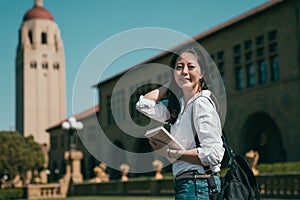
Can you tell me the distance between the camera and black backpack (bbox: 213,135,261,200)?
128 inches

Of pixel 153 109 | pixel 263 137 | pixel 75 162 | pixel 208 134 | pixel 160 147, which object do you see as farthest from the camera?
pixel 263 137

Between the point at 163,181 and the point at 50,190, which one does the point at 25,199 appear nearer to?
the point at 50,190

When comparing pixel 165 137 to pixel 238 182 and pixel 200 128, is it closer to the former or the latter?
pixel 200 128

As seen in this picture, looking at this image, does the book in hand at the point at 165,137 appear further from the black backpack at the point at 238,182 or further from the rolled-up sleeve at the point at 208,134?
the black backpack at the point at 238,182

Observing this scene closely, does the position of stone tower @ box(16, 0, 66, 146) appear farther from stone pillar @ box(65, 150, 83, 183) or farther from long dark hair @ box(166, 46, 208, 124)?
long dark hair @ box(166, 46, 208, 124)

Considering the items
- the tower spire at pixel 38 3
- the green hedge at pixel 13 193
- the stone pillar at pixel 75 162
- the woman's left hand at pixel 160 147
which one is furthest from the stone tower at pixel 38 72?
the woman's left hand at pixel 160 147

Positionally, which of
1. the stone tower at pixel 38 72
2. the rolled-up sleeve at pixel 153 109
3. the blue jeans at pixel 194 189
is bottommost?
the blue jeans at pixel 194 189

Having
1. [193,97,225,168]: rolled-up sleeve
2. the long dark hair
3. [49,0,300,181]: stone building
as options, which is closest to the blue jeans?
[193,97,225,168]: rolled-up sleeve

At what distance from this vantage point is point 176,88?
367 cm

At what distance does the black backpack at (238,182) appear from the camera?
325 centimetres

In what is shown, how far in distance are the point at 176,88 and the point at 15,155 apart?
5912 cm

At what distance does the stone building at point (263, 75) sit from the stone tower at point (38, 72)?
82831 millimetres

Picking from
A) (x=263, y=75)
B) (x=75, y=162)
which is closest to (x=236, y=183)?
(x=75, y=162)

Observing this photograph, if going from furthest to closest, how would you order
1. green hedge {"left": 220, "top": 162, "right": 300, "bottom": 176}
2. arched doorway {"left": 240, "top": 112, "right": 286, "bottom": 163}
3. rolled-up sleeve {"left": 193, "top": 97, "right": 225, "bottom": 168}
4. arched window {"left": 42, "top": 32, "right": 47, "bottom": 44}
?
arched window {"left": 42, "top": 32, "right": 47, "bottom": 44}
arched doorway {"left": 240, "top": 112, "right": 286, "bottom": 163}
green hedge {"left": 220, "top": 162, "right": 300, "bottom": 176}
rolled-up sleeve {"left": 193, "top": 97, "right": 225, "bottom": 168}
